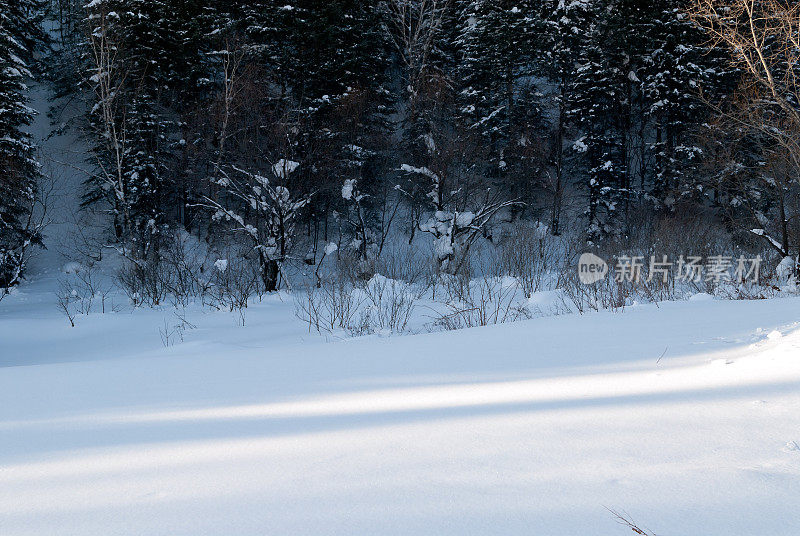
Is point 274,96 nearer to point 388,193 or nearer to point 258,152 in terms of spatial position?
point 258,152

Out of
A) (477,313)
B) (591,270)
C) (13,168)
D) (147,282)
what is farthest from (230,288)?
(13,168)

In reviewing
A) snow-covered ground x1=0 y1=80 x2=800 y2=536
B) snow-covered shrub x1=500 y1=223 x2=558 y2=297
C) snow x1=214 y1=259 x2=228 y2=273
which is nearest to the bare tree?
snow x1=214 y1=259 x2=228 y2=273

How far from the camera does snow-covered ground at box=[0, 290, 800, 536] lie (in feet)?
5.87

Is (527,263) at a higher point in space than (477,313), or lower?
higher

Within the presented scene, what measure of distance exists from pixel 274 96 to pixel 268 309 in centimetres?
1517

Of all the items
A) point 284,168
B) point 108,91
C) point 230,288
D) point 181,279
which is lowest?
point 230,288

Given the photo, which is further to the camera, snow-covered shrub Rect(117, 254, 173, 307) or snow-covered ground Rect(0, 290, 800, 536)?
snow-covered shrub Rect(117, 254, 173, 307)

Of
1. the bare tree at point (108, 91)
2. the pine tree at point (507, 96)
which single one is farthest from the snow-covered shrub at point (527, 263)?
the bare tree at point (108, 91)

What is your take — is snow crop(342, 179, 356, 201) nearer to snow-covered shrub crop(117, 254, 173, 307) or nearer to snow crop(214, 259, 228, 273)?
snow crop(214, 259, 228, 273)

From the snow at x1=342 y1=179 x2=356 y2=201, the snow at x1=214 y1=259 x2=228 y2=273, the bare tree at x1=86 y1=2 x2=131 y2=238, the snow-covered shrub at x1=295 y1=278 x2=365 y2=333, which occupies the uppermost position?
the bare tree at x1=86 y1=2 x2=131 y2=238

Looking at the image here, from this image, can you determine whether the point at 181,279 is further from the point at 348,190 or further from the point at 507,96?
the point at 507,96

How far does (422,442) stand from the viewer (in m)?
2.49

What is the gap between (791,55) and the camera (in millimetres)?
12711

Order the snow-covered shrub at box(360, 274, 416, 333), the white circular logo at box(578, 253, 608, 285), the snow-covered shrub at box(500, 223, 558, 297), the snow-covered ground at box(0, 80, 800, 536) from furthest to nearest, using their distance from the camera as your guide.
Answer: the snow-covered shrub at box(500, 223, 558, 297), the white circular logo at box(578, 253, 608, 285), the snow-covered shrub at box(360, 274, 416, 333), the snow-covered ground at box(0, 80, 800, 536)
